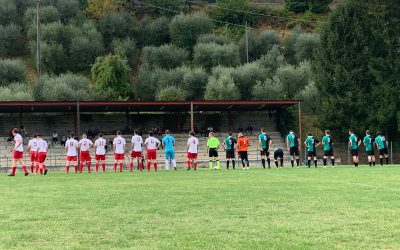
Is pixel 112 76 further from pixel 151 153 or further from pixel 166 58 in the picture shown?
pixel 151 153

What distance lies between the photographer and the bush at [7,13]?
87250 mm

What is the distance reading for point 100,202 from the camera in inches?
476

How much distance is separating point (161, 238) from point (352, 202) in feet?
16.1

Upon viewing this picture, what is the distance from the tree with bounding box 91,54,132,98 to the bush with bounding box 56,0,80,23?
64.8ft

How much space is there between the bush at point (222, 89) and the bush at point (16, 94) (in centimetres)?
1695

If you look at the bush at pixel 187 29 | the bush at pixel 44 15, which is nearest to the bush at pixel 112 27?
the bush at pixel 44 15

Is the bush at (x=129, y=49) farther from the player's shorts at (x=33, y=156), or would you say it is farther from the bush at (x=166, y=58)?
the player's shorts at (x=33, y=156)

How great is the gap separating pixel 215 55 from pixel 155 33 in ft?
53.9

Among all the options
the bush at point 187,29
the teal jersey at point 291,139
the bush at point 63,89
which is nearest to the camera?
the teal jersey at point 291,139

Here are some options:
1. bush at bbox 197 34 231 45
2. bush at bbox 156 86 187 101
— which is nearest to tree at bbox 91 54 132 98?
bush at bbox 156 86 187 101

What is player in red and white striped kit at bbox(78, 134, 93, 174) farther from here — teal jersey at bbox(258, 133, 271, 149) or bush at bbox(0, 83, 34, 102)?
bush at bbox(0, 83, 34, 102)

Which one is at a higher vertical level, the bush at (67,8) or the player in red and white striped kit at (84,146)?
the bush at (67,8)

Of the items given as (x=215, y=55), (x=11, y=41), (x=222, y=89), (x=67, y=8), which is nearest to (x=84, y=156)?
(x=222, y=89)

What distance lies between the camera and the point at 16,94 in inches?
2293
